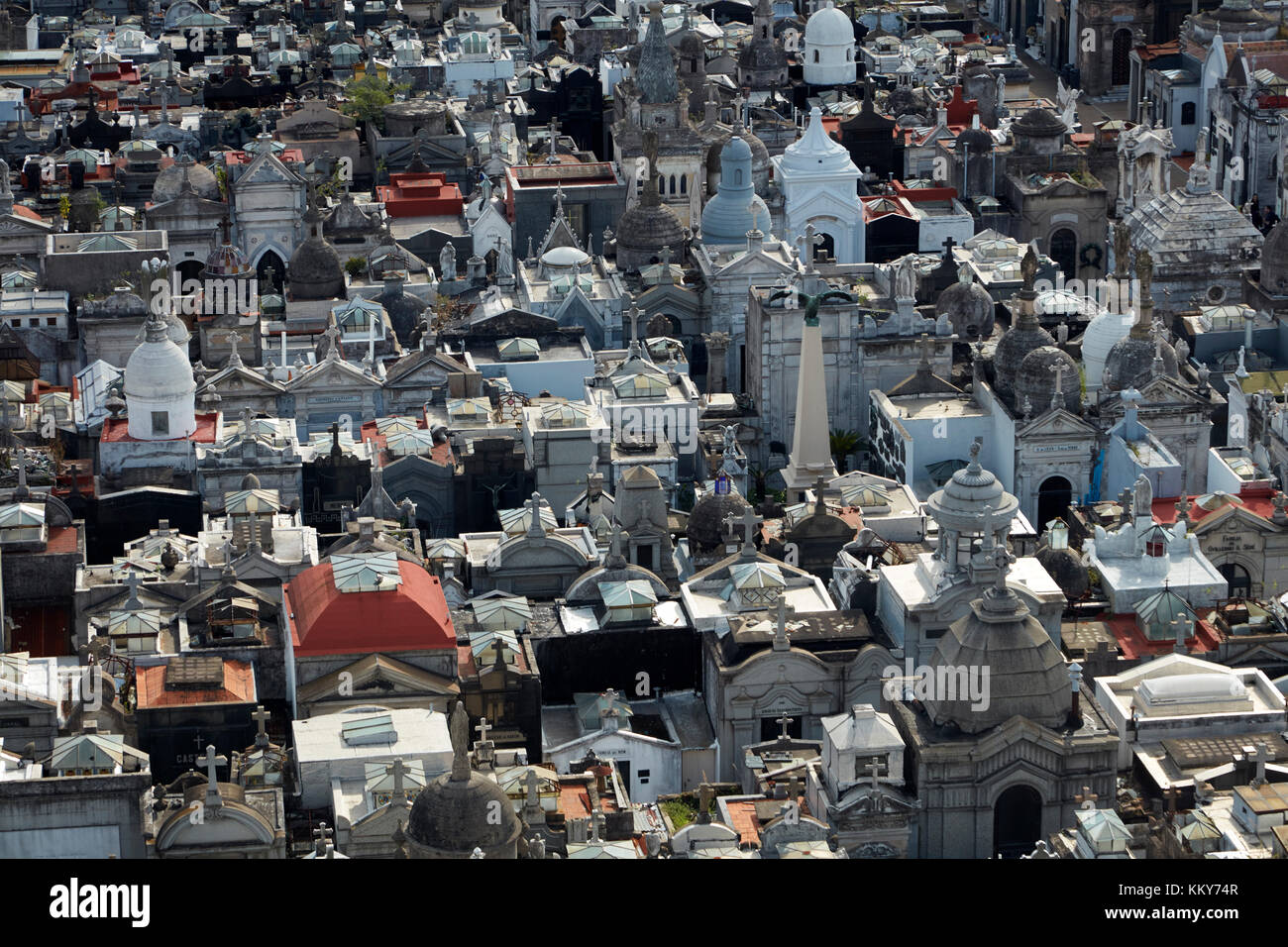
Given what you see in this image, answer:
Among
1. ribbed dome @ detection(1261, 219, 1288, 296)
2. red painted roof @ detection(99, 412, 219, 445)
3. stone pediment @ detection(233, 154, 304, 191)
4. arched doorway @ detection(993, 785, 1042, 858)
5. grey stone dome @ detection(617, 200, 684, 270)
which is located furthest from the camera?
stone pediment @ detection(233, 154, 304, 191)

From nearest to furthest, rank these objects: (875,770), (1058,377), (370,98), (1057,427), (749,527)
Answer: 1. (875,770)
2. (749,527)
3. (1057,427)
4. (1058,377)
5. (370,98)

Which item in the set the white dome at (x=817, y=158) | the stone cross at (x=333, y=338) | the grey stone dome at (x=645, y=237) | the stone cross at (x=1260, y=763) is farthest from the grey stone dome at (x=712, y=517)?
the white dome at (x=817, y=158)

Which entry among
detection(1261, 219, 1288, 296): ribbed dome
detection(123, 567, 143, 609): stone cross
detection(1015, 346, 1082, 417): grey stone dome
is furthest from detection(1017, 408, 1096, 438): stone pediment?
detection(123, 567, 143, 609): stone cross

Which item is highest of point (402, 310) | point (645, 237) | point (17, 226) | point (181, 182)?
point (181, 182)

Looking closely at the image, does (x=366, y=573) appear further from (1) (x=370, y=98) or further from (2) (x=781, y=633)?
(1) (x=370, y=98)

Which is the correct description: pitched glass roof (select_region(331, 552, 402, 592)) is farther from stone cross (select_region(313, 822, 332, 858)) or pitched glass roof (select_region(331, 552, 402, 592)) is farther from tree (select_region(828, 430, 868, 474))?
tree (select_region(828, 430, 868, 474))

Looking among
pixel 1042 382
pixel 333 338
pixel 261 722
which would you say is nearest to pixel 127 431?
pixel 333 338

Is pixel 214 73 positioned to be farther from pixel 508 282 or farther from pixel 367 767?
pixel 367 767

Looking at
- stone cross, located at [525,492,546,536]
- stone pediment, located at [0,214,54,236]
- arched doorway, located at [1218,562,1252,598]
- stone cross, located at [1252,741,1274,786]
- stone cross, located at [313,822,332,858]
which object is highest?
stone pediment, located at [0,214,54,236]
